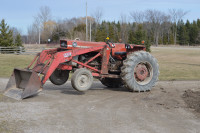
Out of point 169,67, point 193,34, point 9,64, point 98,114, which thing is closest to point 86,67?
point 98,114

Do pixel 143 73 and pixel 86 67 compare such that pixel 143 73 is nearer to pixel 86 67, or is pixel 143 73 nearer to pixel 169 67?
pixel 86 67

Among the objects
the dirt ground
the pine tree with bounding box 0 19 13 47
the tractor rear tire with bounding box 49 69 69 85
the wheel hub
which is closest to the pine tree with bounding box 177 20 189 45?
the pine tree with bounding box 0 19 13 47

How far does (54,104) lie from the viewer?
7703 millimetres

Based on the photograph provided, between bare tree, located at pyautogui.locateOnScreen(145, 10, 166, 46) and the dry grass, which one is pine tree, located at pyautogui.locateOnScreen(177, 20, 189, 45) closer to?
bare tree, located at pyautogui.locateOnScreen(145, 10, 166, 46)

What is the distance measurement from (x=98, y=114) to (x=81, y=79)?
209 cm

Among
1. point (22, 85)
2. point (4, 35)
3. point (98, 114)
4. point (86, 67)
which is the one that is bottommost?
point (98, 114)

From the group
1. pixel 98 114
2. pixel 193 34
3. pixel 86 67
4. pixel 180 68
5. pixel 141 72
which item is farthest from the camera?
pixel 193 34

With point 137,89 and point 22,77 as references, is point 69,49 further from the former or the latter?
point 137,89

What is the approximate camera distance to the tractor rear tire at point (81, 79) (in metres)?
8.41

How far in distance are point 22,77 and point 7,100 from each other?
1.24 meters

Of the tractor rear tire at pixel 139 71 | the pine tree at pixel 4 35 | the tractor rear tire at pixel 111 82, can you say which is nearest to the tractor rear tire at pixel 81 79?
the tractor rear tire at pixel 139 71

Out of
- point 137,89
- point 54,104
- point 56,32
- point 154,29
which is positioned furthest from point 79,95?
point 154,29

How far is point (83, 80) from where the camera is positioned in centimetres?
859

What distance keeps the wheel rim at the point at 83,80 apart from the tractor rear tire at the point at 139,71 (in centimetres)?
154
